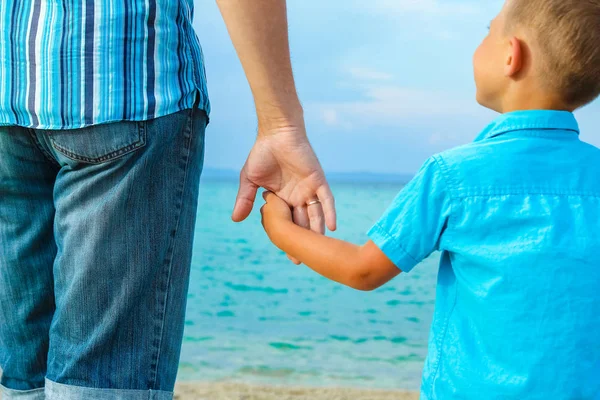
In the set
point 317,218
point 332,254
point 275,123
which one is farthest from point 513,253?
point 275,123

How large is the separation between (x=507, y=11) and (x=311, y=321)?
10.3 metres

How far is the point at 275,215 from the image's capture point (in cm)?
161

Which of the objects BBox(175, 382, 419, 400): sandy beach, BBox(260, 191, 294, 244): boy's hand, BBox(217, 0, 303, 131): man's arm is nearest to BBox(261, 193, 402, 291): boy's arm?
BBox(260, 191, 294, 244): boy's hand

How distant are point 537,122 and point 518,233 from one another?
0.78 feet

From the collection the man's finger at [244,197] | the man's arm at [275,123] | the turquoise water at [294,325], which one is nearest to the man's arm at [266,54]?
the man's arm at [275,123]

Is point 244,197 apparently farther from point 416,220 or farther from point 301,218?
point 416,220

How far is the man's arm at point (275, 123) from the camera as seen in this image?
4.51 ft

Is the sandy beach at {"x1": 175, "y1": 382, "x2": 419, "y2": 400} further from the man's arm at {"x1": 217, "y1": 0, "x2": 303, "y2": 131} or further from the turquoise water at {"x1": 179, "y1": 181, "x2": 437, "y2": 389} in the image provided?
the man's arm at {"x1": 217, "y1": 0, "x2": 303, "y2": 131}

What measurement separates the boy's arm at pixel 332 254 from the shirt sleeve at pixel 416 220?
3 cm

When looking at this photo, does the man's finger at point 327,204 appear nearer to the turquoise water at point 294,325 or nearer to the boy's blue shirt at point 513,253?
the boy's blue shirt at point 513,253

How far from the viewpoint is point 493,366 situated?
1.27 meters

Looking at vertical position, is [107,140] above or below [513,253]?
above

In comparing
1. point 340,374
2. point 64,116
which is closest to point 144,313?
point 64,116

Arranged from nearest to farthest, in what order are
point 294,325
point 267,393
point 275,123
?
1. point 275,123
2. point 267,393
3. point 294,325
